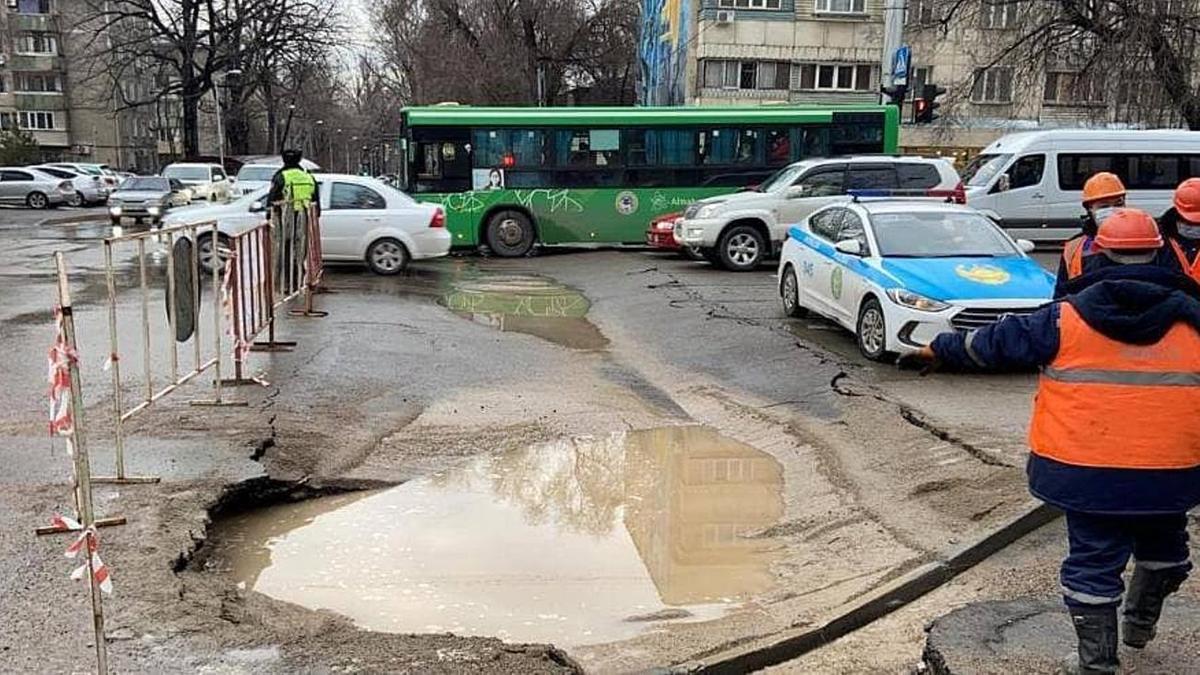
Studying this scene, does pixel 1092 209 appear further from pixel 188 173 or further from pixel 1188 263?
pixel 188 173

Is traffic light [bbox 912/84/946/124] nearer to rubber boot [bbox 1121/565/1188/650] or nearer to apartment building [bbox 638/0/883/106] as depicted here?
rubber boot [bbox 1121/565/1188/650]

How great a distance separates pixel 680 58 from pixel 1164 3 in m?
23.4

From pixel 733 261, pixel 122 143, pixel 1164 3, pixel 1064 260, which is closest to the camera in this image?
pixel 1064 260

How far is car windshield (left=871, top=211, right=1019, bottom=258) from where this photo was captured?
10.0 meters

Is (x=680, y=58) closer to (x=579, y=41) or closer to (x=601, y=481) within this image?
(x=579, y=41)

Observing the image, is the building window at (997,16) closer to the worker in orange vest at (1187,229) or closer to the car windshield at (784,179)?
the car windshield at (784,179)

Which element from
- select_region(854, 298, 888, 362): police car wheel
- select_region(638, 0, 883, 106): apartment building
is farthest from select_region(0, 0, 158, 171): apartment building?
select_region(854, 298, 888, 362): police car wheel

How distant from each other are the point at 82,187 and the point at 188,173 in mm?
7897

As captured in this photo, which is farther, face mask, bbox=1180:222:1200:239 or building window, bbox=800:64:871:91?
building window, bbox=800:64:871:91

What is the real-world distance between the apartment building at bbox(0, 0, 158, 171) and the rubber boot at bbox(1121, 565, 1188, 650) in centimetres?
8216

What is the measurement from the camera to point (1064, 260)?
573 centimetres

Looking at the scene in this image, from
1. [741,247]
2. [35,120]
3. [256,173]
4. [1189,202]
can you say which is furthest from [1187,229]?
[35,120]

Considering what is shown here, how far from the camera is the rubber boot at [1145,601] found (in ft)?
12.3

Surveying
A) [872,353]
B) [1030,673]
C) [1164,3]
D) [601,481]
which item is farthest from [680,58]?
[1030,673]
